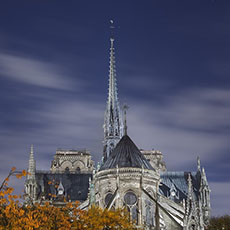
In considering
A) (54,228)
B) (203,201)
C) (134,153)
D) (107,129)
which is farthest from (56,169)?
(54,228)

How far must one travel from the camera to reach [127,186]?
59094 millimetres

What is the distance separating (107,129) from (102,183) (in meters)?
33.0

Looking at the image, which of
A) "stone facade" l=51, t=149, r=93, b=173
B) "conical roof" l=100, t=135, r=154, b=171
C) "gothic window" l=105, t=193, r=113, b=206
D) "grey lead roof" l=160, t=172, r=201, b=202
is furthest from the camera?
"stone facade" l=51, t=149, r=93, b=173

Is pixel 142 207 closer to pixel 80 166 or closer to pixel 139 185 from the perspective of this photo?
pixel 139 185

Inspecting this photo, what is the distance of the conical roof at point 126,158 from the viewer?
60.4 m

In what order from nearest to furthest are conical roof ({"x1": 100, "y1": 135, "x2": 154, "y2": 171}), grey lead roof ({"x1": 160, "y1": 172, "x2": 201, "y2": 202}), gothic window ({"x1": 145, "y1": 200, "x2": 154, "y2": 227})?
1. gothic window ({"x1": 145, "y1": 200, "x2": 154, "y2": 227})
2. conical roof ({"x1": 100, "y1": 135, "x2": 154, "y2": 171})
3. grey lead roof ({"x1": 160, "y1": 172, "x2": 201, "y2": 202})

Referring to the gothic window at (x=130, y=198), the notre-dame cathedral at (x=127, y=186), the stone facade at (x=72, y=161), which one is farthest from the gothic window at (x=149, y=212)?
the stone facade at (x=72, y=161)

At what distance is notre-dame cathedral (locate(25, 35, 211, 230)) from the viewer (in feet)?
184

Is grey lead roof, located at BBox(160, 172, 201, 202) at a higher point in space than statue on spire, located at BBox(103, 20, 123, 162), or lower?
lower

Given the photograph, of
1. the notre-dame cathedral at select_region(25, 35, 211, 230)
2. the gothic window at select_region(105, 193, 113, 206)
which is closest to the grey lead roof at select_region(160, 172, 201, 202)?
the notre-dame cathedral at select_region(25, 35, 211, 230)

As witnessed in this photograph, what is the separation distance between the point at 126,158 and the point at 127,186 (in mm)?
4129

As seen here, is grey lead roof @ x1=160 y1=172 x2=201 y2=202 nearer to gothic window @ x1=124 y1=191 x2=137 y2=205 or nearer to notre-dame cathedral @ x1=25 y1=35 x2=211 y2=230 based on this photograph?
notre-dame cathedral @ x1=25 y1=35 x2=211 y2=230

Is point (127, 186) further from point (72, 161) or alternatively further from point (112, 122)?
point (72, 161)

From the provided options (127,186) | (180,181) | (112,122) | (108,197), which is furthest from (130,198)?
(112,122)
